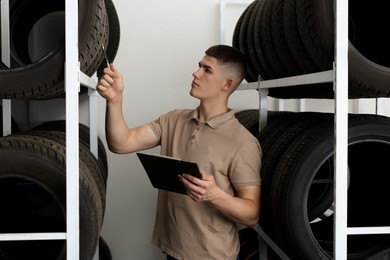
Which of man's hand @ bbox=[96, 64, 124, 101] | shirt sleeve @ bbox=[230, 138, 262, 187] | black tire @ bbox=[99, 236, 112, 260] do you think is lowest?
black tire @ bbox=[99, 236, 112, 260]

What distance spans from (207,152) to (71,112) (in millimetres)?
651

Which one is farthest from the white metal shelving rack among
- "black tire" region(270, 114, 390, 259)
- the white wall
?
the white wall

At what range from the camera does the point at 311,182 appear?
177 centimetres

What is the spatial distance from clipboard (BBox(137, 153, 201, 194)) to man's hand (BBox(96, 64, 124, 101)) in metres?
0.28

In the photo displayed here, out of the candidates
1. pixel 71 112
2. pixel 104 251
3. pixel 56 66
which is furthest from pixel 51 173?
pixel 104 251

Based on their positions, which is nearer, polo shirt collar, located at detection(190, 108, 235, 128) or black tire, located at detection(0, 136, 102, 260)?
black tire, located at detection(0, 136, 102, 260)

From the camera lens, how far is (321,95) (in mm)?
2125

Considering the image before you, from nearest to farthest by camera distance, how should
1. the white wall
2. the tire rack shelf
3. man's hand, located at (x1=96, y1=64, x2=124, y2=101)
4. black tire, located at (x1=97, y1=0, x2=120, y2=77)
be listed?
1. the tire rack shelf
2. man's hand, located at (x1=96, y1=64, x2=124, y2=101)
3. black tire, located at (x1=97, y1=0, x2=120, y2=77)
4. the white wall

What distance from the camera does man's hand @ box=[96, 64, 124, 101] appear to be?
179 cm

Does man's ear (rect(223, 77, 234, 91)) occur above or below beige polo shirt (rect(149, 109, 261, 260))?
above

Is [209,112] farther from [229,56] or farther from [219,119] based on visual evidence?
[229,56]

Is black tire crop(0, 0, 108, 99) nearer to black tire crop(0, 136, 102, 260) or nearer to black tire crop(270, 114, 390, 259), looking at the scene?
black tire crop(0, 136, 102, 260)

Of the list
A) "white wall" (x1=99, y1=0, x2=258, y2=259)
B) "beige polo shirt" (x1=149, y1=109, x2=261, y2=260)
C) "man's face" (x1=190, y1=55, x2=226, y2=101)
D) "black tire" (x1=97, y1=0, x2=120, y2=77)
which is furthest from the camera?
"white wall" (x1=99, y1=0, x2=258, y2=259)

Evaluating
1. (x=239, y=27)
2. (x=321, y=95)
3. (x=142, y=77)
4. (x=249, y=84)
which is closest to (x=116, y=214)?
(x=142, y=77)
